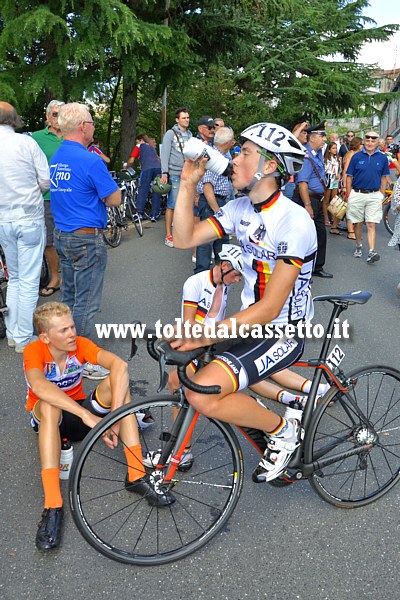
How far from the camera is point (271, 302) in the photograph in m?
2.37

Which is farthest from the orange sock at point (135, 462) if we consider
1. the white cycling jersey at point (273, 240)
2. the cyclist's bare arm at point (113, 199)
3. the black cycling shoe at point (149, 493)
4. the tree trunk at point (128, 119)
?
the tree trunk at point (128, 119)

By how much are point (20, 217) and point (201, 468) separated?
8.81ft

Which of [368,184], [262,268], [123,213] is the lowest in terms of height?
[123,213]

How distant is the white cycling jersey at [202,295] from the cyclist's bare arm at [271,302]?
4.97 feet

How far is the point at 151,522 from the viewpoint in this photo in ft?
9.43

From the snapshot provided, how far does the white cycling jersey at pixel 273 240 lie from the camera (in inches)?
95.1

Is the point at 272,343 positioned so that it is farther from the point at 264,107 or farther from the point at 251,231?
the point at 264,107

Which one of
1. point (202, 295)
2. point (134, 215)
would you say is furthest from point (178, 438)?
point (134, 215)

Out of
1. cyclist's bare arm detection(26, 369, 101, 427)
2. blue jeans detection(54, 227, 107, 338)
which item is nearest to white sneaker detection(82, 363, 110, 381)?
blue jeans detection(54, 227, 107, 338)

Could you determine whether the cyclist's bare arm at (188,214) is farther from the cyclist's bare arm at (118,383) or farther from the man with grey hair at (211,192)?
the man with grey hair at (211,192)

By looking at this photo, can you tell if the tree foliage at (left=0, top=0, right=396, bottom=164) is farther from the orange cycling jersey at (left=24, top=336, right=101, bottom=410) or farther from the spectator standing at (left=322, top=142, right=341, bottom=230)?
the orange cycling jersey at (left=24, top=336, right=101, bottom=410)

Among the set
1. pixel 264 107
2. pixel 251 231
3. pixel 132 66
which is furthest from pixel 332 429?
pixel 264 107

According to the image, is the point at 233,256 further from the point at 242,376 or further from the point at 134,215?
the point at 134,215

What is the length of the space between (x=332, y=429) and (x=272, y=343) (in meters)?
1.45
